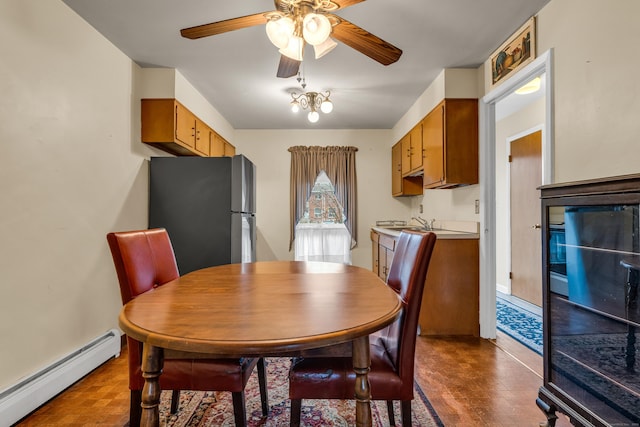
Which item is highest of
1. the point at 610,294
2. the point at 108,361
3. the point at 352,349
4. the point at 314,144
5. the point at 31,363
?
the point at 314,144

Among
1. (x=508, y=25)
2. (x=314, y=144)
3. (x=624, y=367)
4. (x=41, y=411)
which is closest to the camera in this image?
(x=624, y=367)

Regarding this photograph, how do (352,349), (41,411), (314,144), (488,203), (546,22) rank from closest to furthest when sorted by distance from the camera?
(352,349) → (41,411) → (546,22) → (488,203) → (314,144)

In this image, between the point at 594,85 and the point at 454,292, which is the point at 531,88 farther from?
the point at 454,292

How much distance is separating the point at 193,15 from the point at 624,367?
2.88 m

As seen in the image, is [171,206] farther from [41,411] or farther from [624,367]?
[624,367]

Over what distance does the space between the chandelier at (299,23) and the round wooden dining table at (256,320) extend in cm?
116

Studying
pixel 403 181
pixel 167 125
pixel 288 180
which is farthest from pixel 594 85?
pixel 288 180

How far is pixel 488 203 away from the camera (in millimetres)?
2785

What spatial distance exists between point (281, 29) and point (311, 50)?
1171 millimetres

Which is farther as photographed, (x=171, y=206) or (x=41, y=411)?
(x=171, y=206)

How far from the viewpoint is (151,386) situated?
38.2 inches

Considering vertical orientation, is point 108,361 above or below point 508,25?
below

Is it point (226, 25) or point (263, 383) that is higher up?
point (226, 25)

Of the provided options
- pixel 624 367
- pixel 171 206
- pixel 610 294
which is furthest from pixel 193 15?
pixel 624 367
